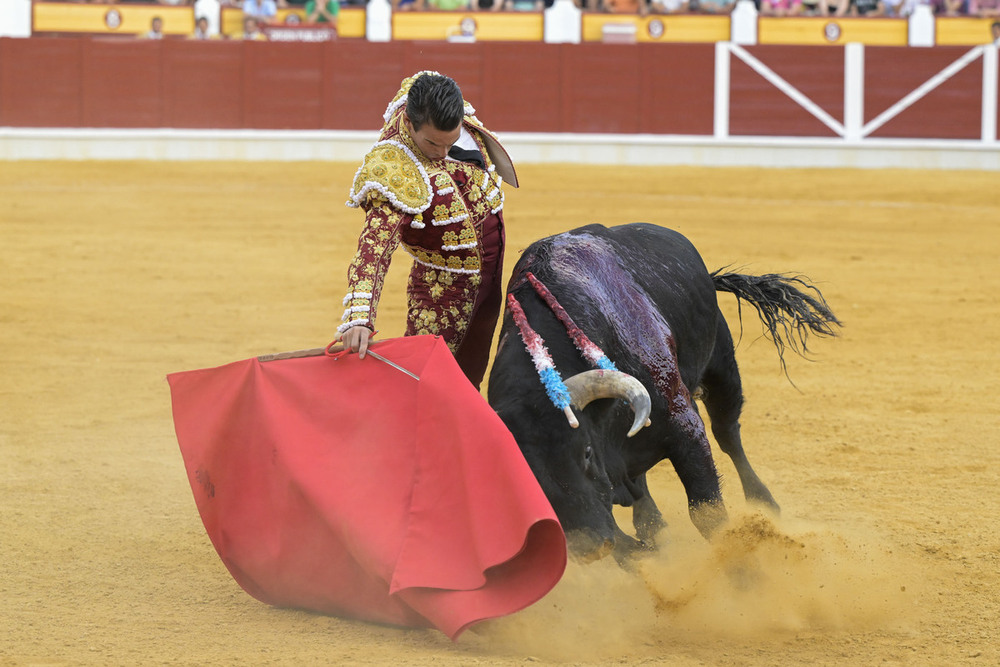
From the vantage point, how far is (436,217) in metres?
2.72

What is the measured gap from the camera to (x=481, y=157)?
2855 millimetres

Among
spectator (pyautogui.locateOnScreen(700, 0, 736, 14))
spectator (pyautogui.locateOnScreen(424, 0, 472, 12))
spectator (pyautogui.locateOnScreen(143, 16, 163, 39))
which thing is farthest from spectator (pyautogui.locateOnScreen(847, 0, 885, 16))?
spectator (pyautogui.locateOnScreen(143, 16, 163, 39))

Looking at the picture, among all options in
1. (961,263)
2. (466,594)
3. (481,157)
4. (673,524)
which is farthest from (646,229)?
(961,263)

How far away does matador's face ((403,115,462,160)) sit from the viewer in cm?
258

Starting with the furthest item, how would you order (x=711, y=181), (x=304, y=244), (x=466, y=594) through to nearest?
→ 1. (x=711, y=181)
2. (x=304, y=244)
3. (x=466, y=594)

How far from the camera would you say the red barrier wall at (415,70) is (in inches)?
502

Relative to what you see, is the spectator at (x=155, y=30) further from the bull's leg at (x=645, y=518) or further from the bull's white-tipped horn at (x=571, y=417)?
the bull's white-tipped horn at (x=571, y=417)

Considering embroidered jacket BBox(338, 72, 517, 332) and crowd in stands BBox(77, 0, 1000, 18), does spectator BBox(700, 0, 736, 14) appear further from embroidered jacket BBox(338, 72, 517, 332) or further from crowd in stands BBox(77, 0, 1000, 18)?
embroidered jacket BBox(338, 72, 517, 332)

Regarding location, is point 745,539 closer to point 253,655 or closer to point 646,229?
point 646,229

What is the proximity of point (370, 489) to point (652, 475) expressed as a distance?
1695 millimetres

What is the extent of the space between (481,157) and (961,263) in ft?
19.6

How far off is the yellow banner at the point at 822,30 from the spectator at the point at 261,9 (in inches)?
209

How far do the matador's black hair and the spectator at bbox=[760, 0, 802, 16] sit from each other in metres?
11.9

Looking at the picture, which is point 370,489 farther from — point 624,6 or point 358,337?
point 624,6
